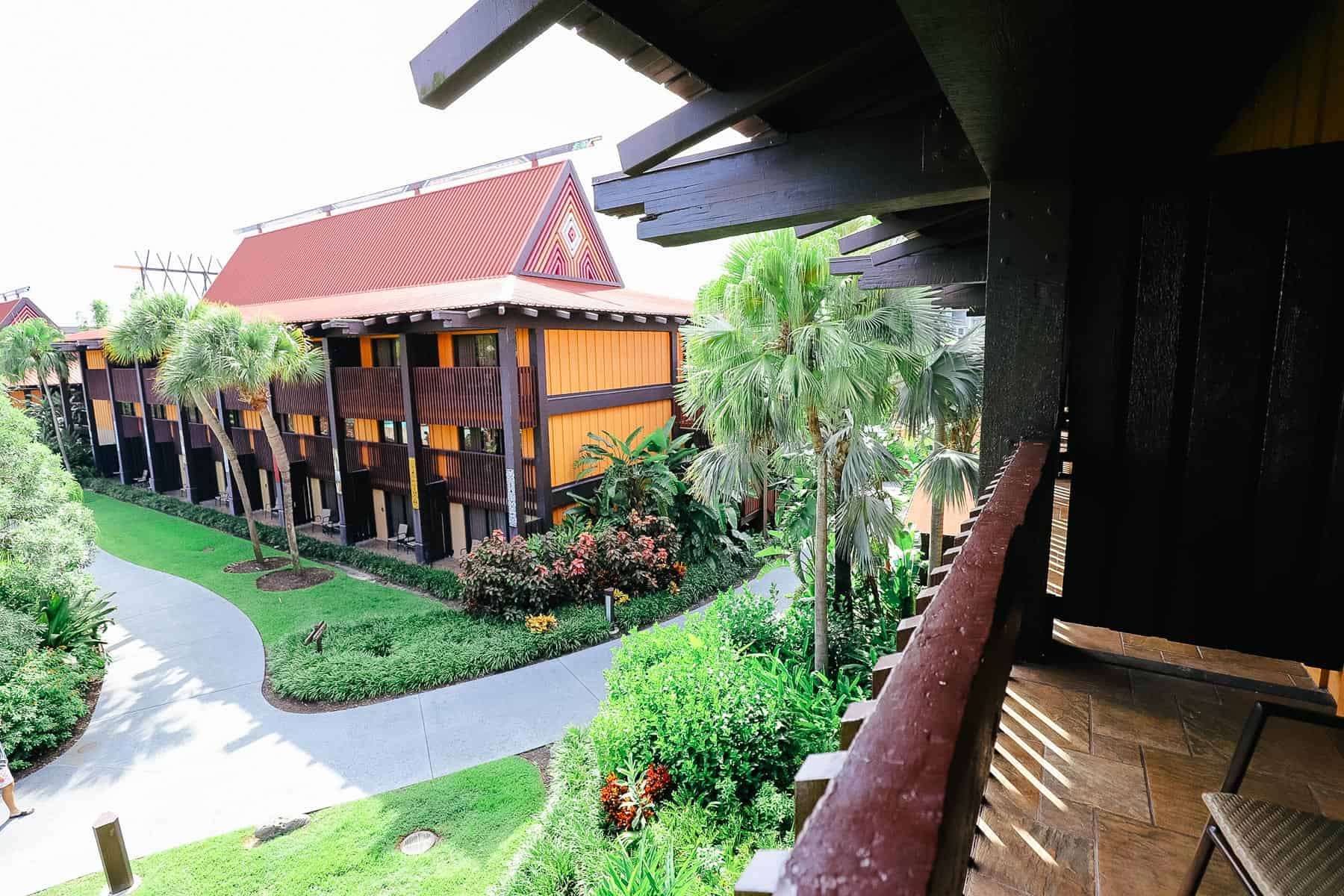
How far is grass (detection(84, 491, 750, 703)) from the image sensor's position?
9.64 m

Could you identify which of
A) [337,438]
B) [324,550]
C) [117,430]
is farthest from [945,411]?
[117,430]

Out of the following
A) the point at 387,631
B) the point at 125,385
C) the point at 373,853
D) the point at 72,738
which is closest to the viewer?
the point at 373,853

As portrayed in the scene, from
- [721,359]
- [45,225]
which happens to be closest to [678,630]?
[721,359]

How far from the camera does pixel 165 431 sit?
22656mm

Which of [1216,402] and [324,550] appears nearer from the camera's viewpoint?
[1216,402]

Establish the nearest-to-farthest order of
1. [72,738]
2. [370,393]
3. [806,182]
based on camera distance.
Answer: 1. [806,182]
2. [72,738]
3. [370,393]

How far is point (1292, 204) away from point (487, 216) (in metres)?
17.9

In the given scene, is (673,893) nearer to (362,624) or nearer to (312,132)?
(362,624)

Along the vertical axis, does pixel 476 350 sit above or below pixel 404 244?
below

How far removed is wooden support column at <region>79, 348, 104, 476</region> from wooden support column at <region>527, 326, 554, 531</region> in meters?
22.4

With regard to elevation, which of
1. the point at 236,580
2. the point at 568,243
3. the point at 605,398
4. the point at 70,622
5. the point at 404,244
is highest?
the point at 404,244

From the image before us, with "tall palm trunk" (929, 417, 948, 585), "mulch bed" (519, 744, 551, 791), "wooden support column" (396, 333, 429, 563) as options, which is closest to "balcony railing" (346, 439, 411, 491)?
"wooden support column" (396, 333, 429, 563)

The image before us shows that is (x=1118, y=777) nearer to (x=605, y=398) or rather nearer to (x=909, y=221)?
(x=909, y=221)

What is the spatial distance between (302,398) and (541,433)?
8.05 metres
